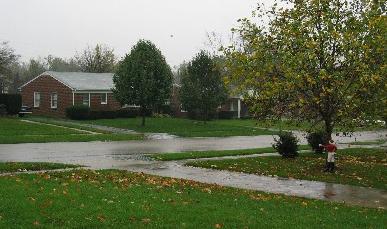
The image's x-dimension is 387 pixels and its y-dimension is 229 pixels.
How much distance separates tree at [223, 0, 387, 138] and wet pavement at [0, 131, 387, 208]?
2.97 m

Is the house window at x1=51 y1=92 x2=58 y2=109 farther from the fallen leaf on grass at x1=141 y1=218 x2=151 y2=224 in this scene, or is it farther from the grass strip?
the fallen leaf on grass at x1=141 y1=218 x2=151 y2=224

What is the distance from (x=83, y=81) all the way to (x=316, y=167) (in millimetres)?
35270

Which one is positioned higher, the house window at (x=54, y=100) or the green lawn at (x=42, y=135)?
the house window at (x=54, y=100)

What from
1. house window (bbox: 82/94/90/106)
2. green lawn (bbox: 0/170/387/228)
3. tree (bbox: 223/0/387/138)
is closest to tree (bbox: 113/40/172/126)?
house window (bbox: 82/94/90/106)

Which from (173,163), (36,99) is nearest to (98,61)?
(36,99)

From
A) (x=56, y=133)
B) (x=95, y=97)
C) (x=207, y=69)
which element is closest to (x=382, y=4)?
(x=56, y=133)

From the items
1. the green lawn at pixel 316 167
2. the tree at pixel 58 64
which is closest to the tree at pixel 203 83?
the green lawn at pixel 316 167

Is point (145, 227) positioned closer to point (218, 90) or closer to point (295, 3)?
point (295, 3)

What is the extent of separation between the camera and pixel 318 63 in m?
18.1

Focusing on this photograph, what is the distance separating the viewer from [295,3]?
63.4 feet

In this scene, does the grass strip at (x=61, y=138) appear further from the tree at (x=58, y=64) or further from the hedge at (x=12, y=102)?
the tree at (x=58, y=64)

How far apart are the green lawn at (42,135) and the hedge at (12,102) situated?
8063 millimetres

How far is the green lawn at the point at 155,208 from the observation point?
30.6ft

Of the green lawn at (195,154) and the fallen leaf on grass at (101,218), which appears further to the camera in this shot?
the green lawn at (195,154)
